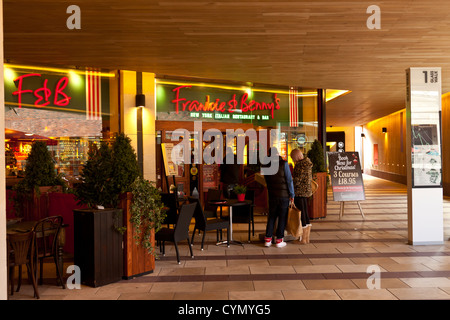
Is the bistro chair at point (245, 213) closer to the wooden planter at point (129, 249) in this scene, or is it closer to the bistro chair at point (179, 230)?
the bistro chair at point (179, 230)

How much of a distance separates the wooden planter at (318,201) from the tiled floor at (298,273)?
6.17 feet

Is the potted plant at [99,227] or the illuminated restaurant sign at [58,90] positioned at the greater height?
the illuminated restaurant sign at [58,90]

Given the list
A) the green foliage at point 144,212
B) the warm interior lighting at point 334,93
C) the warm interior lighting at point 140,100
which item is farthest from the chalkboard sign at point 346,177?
the green foliage at point 144,212

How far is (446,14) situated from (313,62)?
9.63ft

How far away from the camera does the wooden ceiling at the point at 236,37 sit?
5246 mm

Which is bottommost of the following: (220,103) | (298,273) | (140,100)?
(298,273)

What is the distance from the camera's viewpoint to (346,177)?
33.0ft

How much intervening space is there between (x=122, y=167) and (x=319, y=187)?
593 cm

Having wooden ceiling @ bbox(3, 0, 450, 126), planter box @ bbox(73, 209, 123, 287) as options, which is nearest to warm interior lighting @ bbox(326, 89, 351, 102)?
wooden ceiling @ bbox(3, 0, 450, 126)

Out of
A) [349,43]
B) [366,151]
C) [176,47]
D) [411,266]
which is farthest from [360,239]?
[366,151]

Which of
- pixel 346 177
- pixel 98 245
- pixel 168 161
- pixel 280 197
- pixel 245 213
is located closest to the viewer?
pixel 98 245

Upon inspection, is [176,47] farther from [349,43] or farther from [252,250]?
[252,250]

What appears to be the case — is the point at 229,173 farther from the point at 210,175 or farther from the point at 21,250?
the point at 21,250

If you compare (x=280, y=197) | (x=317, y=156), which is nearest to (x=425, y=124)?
(x=280, y=197)
